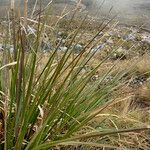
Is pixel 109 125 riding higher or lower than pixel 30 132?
lower

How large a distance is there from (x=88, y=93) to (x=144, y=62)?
346 centimetres

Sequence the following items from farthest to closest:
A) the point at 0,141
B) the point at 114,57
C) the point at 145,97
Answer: the point at 114,57
the point at 145,97
the point at 0,141

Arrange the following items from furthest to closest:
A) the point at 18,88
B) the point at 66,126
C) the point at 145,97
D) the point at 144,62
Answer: the point at 144,62 → the point at 145,97 → the point at 66,126 → the point at 18,88

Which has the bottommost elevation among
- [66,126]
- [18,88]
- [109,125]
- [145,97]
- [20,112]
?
[145,97]

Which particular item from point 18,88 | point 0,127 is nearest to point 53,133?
point 0,127

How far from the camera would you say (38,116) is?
2498 millimetres

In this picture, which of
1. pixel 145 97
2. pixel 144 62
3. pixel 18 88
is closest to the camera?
pixel 18 88

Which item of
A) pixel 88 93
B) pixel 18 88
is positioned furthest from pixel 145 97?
pixel 18 88

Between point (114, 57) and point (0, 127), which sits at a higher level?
point (0, 127)

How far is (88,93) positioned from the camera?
2787 millimetres

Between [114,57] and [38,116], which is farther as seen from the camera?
[114,57]

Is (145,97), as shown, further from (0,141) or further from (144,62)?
(0,141)

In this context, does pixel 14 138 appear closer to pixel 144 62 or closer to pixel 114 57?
pixel 144 62

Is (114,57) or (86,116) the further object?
(114,57)
